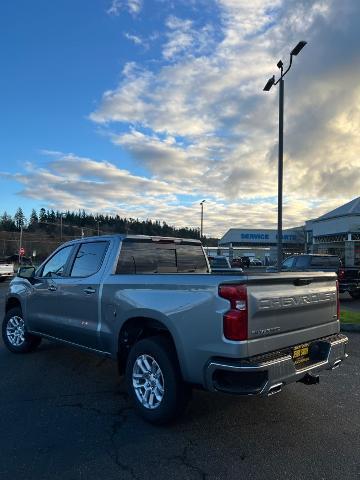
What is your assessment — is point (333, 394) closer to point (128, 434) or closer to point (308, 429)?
point (308, 429)

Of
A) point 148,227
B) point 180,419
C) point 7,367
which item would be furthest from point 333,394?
point 148,227

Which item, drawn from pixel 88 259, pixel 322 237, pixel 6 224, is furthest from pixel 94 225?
pixel 88 259

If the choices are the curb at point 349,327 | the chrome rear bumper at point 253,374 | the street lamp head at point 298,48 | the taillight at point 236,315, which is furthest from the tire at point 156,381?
the street lamp head at point 298,48

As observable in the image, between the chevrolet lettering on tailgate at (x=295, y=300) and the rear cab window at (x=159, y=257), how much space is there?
6.96 feet

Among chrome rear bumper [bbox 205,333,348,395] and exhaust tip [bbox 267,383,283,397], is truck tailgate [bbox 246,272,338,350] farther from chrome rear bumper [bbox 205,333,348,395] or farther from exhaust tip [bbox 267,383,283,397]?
exhaust tip [bbox 267,383,283,397]

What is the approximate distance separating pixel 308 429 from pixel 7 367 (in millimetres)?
4463

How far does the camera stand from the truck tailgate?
4.14m

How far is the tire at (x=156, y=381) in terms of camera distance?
4.41 m

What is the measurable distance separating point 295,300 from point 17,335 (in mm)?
5087

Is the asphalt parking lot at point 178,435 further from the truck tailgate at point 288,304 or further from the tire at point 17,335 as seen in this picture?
the tire at point 17,335

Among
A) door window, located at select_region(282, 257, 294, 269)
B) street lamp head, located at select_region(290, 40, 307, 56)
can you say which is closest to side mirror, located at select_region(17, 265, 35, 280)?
street lamp head, located at select_region(290, 40, 307, 56)

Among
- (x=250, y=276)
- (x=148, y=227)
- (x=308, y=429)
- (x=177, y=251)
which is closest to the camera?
(x=250, y=276)

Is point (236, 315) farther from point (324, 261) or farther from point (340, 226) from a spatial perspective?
point (340, 226)

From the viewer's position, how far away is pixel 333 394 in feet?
18.1
